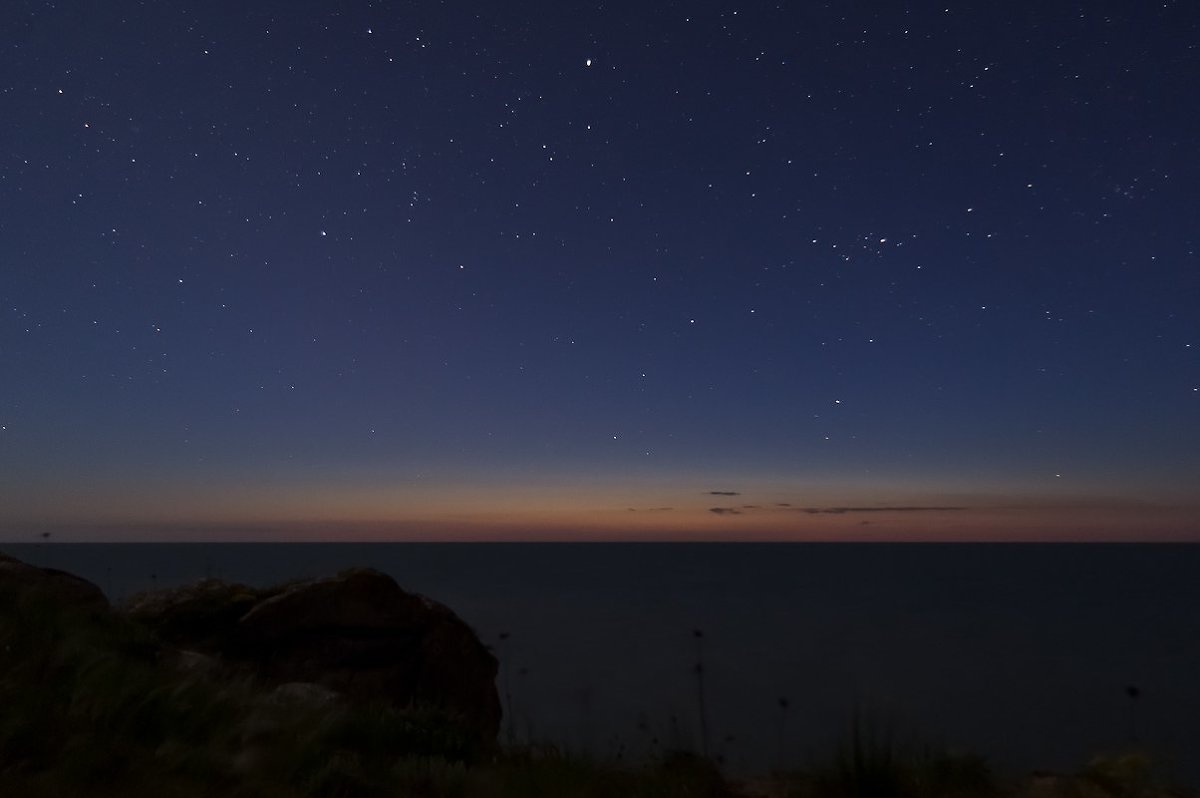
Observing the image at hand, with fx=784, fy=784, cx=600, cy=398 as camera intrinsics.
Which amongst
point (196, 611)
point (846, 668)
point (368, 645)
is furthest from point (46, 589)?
point (846, 668)

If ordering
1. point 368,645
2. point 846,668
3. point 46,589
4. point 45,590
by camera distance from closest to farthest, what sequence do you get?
point 45,590 → point 46,589 → point 368,645 → point 846,668

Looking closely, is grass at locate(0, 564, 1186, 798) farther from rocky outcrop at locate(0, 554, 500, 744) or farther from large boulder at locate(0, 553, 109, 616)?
rocky outcrop at locate(0, 554, 500, 744)

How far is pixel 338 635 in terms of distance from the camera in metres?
13.1

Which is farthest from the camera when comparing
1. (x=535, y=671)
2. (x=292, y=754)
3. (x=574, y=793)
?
(x=535, y=671)

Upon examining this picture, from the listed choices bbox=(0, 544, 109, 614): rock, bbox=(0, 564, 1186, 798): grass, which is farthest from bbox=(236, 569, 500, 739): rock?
bbox=(0, 564, 1186, 798): grass

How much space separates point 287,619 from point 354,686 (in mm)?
1689

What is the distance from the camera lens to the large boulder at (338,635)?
1238cm

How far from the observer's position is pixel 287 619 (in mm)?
12914

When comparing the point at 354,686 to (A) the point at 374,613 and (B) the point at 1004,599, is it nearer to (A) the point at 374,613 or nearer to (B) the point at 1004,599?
(A) the point at 374,613

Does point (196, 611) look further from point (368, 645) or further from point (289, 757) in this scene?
point (289, 757)

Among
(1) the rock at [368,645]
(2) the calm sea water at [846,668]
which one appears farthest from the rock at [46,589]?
(2) the calm sea water at [846,668]

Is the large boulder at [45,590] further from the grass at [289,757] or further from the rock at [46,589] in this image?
the grass at [289,757]

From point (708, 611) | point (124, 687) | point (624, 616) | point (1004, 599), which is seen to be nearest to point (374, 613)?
point (124, 687)

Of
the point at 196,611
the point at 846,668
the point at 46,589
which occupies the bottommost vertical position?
the point at 846,668
